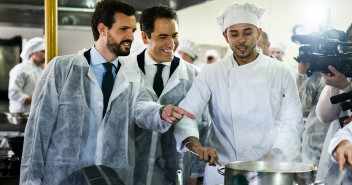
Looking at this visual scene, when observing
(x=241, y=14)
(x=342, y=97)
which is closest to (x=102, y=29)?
(x=241, y=14)

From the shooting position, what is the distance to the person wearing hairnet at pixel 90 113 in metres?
2.09

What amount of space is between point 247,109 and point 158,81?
23.9 inches

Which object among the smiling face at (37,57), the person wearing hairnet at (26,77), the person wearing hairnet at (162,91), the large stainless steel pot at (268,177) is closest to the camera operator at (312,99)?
the person wearing hairnet at (162,91)

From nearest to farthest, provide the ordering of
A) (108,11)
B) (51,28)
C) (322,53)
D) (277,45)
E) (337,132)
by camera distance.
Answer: (337,132)
(322,53)
(108,11)
(51,28)
(277,45)

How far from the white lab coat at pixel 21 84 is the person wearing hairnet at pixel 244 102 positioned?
369 cm

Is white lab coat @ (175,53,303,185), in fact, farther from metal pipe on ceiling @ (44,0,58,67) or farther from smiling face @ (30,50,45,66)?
smiling face @ (30,50,45,66)

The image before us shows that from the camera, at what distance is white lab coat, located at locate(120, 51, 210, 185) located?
2.38 m

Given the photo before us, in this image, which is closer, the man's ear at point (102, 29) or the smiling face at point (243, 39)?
the smiling face at point (243, 39)

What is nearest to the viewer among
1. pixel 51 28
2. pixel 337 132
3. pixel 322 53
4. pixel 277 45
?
pixel 337 132

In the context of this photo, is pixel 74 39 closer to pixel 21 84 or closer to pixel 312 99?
pixel 312 99

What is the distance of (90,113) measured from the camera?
7.05 ft

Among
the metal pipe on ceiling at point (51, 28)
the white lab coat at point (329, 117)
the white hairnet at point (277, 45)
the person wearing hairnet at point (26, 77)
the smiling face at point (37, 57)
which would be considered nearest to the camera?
the white lab coat at point (329, 117)

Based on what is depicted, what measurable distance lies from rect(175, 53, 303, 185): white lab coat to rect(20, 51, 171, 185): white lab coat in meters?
0.23

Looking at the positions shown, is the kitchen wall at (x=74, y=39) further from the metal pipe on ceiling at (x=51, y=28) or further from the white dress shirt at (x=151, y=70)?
the white dress shirt at (x=151, y=70)
